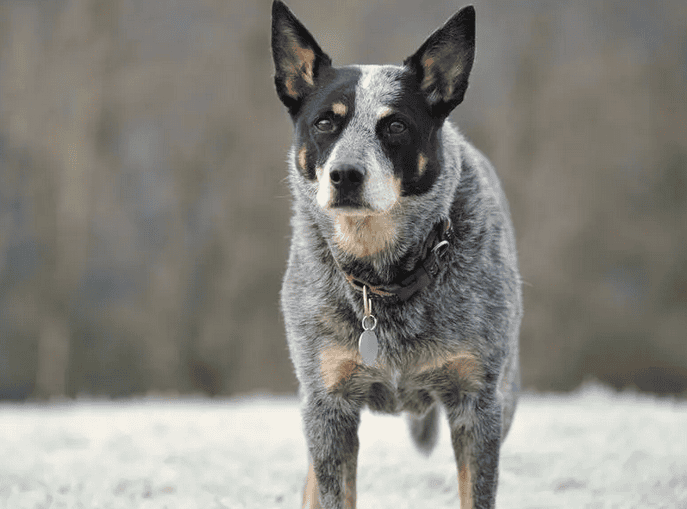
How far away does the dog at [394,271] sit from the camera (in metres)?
2.08

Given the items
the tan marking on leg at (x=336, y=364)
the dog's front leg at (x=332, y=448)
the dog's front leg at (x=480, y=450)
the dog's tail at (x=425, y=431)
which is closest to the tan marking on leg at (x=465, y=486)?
the dog's front leg at (x=480, y=450)

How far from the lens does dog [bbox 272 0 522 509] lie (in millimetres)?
2080

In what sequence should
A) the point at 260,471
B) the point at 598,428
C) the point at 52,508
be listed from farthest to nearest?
the point at 598,428 < the point at 260,471 < the point at 52,508

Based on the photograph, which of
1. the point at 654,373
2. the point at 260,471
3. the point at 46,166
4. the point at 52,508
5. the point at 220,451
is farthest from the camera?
the point at 46,166

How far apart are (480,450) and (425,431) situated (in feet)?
2.25

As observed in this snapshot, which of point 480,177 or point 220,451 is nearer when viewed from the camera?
point 480,177

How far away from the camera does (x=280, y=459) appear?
303cm

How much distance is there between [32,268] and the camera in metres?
5.99

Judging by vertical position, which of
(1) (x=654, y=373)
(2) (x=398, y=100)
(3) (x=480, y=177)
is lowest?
(1) (x=654, y=373)

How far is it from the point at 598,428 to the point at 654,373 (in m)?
2.58

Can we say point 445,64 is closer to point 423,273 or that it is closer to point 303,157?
point 303,157

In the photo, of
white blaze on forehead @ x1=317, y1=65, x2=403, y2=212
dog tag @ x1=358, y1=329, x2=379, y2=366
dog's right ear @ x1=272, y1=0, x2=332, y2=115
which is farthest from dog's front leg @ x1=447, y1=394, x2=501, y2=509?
dog's right ear @ x1=272, y1=0, x2=332, y2=115

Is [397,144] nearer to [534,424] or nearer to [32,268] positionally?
[534,424]

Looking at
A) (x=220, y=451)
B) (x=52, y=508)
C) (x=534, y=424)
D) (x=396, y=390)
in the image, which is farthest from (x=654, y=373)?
(x=52, y=508)
